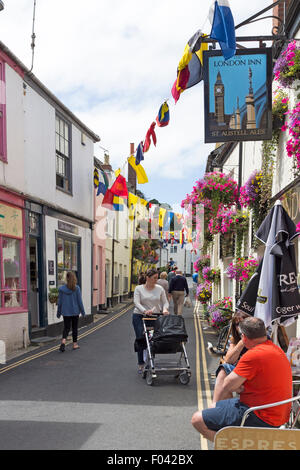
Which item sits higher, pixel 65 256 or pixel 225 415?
pixel 65 256

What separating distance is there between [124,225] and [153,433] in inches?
1068

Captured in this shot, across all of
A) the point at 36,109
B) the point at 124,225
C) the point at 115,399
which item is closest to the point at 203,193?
the point at 36,109

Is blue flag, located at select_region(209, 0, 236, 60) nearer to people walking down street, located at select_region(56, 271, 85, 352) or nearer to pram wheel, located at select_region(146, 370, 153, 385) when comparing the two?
pram wheel, located at select_region(146, 370, 153, 385)

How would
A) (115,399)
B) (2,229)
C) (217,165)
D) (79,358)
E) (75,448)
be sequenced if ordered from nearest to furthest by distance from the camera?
(75,448) → (115,399) → (79,358) → (2,229) → (217,165)

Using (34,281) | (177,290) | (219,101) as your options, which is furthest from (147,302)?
(177,290)

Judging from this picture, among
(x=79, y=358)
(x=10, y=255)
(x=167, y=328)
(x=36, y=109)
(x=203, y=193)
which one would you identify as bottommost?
(x=79, y=358)

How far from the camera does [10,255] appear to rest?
1174 cm

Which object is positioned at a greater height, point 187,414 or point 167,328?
point 167,328

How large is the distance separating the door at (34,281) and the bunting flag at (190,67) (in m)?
7.22

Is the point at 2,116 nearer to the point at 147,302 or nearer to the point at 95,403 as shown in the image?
the point at 147,302

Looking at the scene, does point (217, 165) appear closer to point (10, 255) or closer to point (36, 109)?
point (36, 109)

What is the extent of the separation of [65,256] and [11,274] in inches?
182

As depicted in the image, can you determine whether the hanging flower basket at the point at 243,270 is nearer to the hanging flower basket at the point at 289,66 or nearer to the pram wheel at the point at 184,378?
the pram wheel at the point at 184,378

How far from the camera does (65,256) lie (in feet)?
53.7
